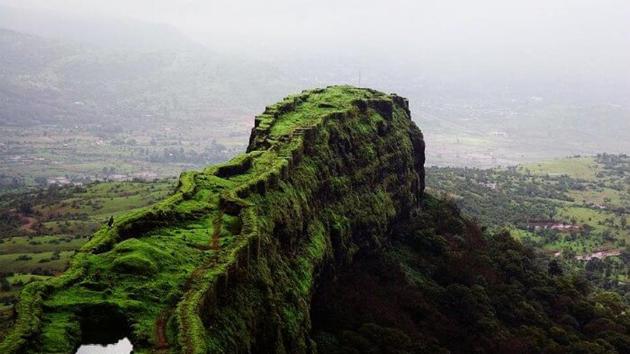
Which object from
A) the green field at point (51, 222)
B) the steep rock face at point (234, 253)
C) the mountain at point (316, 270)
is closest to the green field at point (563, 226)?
the mountain at point (316, 270)

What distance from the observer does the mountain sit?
25156mm

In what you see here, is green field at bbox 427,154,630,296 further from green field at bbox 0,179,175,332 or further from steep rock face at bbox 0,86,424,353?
steep rock face at bbox 0,86,424,353

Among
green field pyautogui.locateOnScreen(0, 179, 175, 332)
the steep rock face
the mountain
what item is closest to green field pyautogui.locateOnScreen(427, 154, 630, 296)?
the mountain

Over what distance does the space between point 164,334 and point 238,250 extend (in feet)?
22.4

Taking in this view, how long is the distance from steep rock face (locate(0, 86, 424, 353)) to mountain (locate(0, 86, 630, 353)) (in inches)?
3.5

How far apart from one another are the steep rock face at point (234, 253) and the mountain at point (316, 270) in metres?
0.09

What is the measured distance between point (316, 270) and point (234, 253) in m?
14.8

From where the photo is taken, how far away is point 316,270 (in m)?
43.6

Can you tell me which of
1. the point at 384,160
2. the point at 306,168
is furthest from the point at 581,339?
the point at 306,168

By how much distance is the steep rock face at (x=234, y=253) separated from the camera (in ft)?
79.7

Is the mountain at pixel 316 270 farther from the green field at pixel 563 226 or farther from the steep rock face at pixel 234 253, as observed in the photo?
the green field at pixel 563 226

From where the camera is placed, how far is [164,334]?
78.2 feet

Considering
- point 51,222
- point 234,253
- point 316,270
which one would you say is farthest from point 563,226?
point 234,253

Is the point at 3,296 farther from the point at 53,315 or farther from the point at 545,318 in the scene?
the point at 53,315
